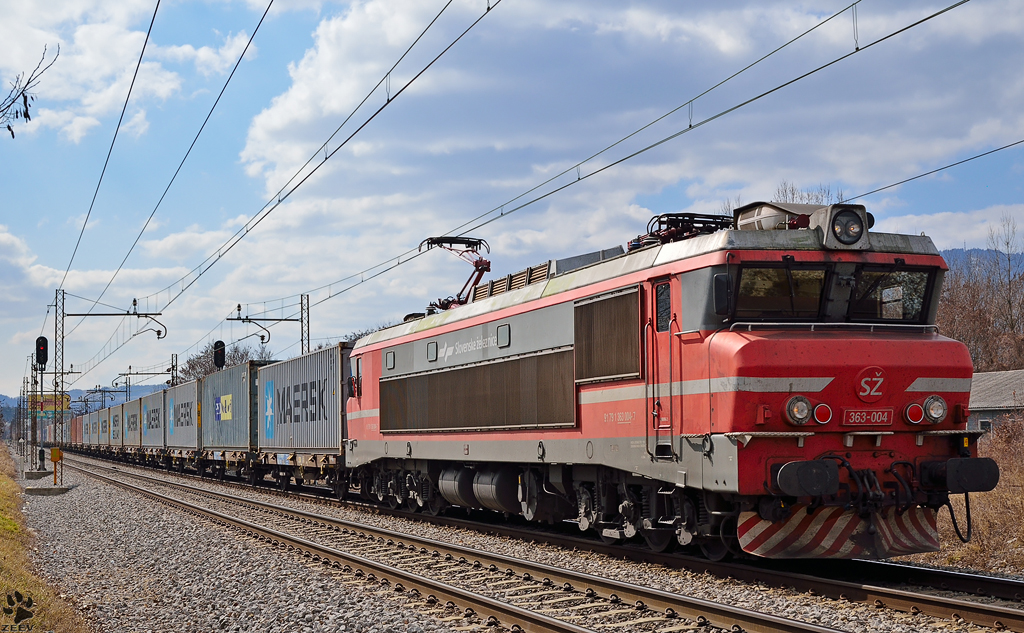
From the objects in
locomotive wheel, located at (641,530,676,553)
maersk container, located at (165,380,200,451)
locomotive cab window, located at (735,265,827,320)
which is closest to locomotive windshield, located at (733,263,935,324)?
locomotive cab window, located at (735,265,827,320)

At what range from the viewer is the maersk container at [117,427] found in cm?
5989

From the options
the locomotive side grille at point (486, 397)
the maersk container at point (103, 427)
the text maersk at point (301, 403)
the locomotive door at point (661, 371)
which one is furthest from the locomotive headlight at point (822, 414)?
the maersk container at point (103, 427)

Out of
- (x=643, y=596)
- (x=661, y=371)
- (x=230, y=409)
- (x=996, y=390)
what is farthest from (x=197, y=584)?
(x=996, y=390)

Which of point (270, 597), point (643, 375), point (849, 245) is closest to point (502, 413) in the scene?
point (643, 375)

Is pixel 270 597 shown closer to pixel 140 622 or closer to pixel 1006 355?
pixel 140 622

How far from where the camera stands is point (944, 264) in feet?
36.0

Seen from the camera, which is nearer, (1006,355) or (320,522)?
(320,522)

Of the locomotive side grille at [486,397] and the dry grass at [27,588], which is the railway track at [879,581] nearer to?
the locomotive side grille at [486,397]

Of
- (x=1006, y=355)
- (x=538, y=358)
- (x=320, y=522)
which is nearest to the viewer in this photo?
(x=538, y=358)

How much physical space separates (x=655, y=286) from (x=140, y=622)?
6.68 m

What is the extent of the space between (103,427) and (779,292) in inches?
2604

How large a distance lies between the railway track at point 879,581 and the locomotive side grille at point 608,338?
229 cm

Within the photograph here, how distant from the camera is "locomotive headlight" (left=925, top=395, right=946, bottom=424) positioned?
1019 centimetres

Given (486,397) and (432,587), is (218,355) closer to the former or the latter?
(486,397)
